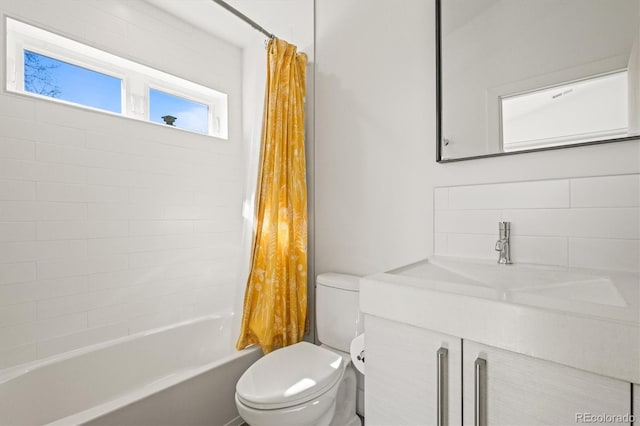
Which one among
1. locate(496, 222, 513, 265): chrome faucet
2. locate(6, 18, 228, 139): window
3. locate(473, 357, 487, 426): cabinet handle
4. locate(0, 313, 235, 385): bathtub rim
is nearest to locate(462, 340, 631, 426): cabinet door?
locate(473, 357, 487, 426): cabinet handle

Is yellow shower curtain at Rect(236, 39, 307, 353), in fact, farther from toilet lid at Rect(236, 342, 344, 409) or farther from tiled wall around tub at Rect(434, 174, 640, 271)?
tiled wall around tub at Rect(434, 174, 640, 271)

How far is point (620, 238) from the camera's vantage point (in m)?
0.96

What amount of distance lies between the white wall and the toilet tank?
0.16 meters

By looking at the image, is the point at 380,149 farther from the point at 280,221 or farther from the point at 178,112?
the point at 178,112

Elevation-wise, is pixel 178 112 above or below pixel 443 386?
above

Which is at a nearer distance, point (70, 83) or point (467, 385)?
point (467, 385)

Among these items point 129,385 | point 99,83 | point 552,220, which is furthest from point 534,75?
point 129,385

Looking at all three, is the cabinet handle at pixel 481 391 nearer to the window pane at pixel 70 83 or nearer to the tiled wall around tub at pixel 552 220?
the tiled wall around tub at pixel 552 220

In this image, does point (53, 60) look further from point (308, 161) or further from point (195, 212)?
point (308, 161)

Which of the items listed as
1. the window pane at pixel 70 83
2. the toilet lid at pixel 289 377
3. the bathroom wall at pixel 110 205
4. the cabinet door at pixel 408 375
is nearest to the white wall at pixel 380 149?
the toilet lid at pixel 289 377

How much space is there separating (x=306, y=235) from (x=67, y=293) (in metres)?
1.40

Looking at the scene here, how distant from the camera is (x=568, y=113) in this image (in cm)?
106

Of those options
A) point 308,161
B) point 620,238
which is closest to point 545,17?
point 620,238

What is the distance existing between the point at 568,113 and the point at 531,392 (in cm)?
96
